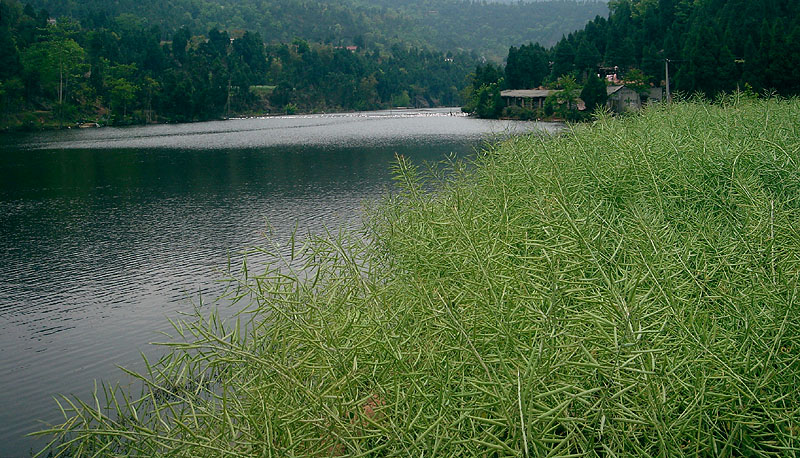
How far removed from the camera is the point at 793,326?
405 centimetres

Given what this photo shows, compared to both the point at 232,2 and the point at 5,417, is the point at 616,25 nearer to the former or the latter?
the point at 5,417

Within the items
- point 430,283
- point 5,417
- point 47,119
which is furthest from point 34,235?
point 47,119

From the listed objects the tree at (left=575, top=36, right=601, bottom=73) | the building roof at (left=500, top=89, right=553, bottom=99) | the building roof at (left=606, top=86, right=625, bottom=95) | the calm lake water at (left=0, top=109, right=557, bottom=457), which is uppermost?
the tree at (left=575, top=36, right=601, bottom=73)

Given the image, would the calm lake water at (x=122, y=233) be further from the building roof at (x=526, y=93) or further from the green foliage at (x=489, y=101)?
the green foliage at (x=489, y=101)

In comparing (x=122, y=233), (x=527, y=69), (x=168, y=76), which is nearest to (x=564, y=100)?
(x=527, y=69)

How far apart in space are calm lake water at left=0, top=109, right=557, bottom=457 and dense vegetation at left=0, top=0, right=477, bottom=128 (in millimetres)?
28096

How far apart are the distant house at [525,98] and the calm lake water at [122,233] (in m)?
26.1

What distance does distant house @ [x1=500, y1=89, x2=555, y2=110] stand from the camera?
214 ft

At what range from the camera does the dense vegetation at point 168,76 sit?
67562 millimetres

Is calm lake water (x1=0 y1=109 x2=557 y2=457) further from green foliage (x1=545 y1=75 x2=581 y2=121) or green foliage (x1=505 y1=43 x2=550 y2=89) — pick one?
green foliage (x1=505 y1=43 x2=550 y2=89)

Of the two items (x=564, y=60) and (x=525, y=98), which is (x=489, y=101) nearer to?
(x=525, y=98)

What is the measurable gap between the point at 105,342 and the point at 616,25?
6536cm

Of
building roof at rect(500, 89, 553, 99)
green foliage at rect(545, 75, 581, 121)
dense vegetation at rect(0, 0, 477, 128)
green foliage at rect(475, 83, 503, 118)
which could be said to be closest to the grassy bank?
green foliage at rect(545, 75, 581, 121)

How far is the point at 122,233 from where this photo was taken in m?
18.5
